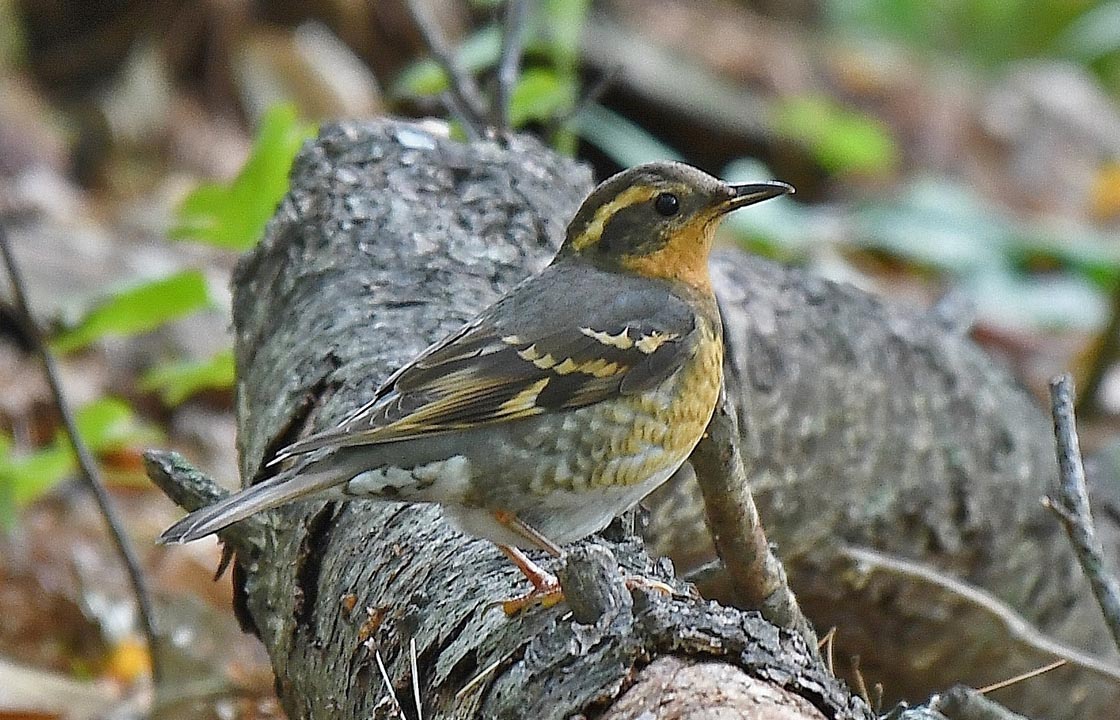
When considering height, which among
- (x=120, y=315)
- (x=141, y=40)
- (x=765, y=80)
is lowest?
(x=765, y=80)

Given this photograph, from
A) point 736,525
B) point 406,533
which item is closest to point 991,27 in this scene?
point 736,525

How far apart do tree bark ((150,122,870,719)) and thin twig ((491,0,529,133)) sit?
493mm

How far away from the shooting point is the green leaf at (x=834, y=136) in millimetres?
11891

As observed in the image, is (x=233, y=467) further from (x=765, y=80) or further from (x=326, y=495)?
(x=765, y=80)

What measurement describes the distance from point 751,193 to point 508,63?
5.89 ft

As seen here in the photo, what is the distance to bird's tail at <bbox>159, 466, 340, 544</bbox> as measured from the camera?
121 inches

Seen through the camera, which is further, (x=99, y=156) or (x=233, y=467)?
(x=99, y=156)

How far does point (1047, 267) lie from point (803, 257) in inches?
82.1

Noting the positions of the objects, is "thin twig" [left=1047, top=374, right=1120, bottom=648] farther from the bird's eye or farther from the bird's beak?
the bird's eye

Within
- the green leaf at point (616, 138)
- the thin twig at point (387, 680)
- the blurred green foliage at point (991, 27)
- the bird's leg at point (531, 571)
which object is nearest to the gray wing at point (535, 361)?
the bird's leg at point (531, 571)

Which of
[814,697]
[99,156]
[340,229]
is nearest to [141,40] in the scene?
[99,156]

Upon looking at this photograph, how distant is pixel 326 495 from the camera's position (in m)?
3.31

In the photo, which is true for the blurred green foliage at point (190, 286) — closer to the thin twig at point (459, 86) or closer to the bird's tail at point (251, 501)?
the thin twig at point (459, 86)

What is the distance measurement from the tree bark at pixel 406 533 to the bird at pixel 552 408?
13cm
